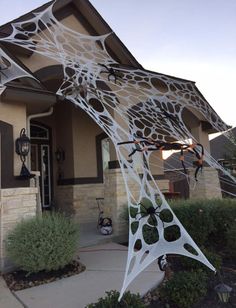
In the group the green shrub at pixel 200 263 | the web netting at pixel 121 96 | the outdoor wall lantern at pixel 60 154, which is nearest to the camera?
the green shrub at pixel 200 263

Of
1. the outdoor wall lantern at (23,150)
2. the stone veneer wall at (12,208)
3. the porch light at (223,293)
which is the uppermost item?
the outdoor wall lantern at (23,150)

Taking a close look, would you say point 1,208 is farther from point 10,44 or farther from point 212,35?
point 212,35

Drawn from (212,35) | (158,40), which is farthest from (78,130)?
(212,35)

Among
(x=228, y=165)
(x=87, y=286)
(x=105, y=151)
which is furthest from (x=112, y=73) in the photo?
(x=228, y=165)

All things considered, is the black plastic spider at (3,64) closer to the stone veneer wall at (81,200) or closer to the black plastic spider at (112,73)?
the black plastic spider at (112,73)

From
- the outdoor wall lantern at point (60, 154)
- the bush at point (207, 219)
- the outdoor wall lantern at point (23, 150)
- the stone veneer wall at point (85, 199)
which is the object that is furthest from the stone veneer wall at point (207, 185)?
the outdoor wall lantern at point (23, 150)

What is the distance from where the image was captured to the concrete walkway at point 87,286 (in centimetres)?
414

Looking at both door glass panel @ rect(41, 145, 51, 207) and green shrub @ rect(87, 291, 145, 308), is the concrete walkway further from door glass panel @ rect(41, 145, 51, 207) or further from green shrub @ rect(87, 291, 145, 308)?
door glass panel @ rect(41, 145, 51, 207)

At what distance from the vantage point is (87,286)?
15.2 feet

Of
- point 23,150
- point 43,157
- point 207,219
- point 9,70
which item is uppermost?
point 9,70

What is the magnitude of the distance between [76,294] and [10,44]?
5.47 metres

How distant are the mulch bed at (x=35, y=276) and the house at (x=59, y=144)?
0.44m

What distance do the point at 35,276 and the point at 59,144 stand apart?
604 centimetres

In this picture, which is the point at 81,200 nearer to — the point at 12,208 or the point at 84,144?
the point at 84,144
